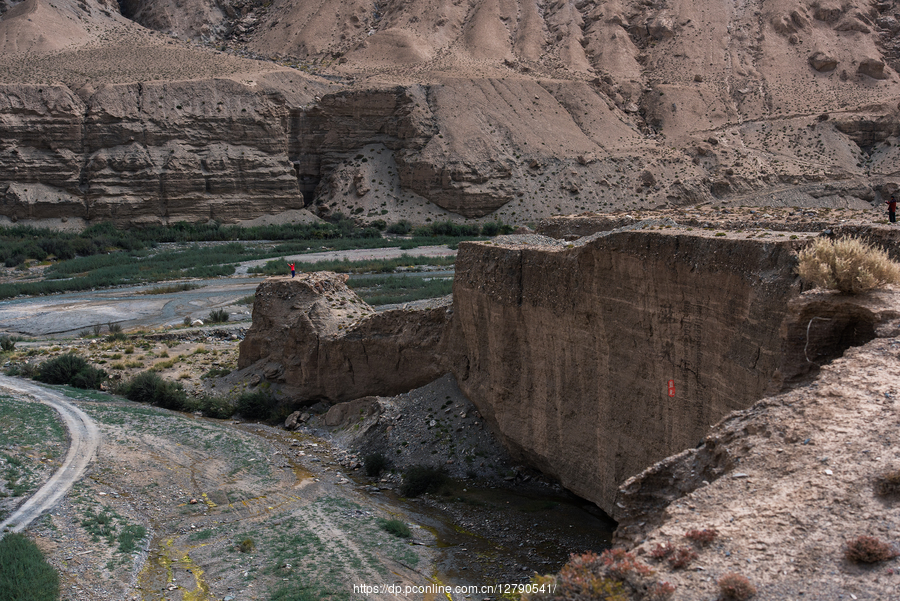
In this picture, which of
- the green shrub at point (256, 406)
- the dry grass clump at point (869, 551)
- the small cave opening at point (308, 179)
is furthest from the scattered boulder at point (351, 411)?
the small cave opening at point (308, 179)

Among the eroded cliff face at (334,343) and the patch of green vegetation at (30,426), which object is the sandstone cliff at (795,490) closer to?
the eroded cliff face at (334,343)

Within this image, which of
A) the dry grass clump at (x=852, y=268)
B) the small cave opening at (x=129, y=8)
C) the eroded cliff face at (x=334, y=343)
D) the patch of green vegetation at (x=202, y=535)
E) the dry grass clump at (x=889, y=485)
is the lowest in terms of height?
the patch of green vegetation at (x=202, y=535)

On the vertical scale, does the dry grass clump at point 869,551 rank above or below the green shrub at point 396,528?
above

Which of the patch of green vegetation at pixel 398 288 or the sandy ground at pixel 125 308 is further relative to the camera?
the patch of green vegetation at pixel 398 288

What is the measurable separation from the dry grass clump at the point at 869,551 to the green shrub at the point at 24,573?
10.1 meters

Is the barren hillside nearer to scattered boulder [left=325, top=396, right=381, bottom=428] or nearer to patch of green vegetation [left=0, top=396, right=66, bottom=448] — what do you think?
scattered boulder [left=325, top=396, right=381, bottom=428]

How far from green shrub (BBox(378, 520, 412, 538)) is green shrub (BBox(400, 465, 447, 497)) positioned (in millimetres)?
1895

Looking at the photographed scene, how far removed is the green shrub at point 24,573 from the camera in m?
10.6

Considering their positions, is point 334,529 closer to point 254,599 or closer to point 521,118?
point 254,599

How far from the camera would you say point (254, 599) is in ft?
37.0

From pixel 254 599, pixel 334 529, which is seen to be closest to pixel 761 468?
pixel 254 599

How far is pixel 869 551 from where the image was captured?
189 inches

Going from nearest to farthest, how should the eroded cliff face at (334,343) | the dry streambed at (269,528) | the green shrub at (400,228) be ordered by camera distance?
the dry streambed at (269,528) < the eroded cliff face at (334,343) < the green shrub at (400,228)

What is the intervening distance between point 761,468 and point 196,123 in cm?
6295
